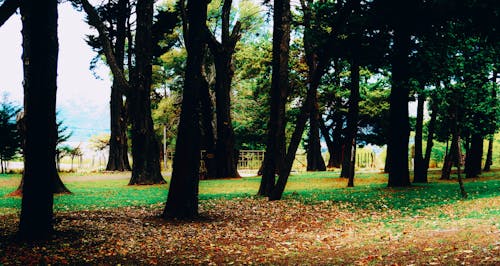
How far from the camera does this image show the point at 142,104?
Answer: 23.0 metres

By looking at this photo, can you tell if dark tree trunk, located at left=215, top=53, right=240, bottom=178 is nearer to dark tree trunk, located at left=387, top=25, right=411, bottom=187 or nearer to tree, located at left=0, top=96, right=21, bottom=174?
dark tree trunk, located at left=387, top=25, right=411, bottom=187

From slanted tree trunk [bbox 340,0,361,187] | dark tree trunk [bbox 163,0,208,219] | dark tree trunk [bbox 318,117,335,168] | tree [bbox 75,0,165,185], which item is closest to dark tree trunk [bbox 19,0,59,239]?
dark tree trunk [bbox 163,0,208,219]

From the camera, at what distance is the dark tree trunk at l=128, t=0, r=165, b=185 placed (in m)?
23.1

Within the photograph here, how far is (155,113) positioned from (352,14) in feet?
119

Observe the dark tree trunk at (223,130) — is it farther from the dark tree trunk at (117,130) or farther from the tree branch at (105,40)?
the dark tree trunk at (117,130)

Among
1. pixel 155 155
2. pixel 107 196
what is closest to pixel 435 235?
pixel 107 196

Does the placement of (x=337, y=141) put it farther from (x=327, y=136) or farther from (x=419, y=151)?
(x=419, y=151)

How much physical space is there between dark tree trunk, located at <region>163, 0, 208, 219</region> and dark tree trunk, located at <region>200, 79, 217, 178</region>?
1596cm

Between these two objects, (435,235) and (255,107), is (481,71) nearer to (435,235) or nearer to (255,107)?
(435,235)

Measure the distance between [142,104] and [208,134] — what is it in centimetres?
615

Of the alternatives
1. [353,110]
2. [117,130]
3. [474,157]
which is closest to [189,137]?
[353,110]

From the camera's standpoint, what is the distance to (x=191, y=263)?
26.2 feet

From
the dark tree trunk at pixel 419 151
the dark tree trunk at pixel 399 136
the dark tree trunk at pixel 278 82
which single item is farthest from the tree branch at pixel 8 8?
the dark tree trunk at pixel 419 151

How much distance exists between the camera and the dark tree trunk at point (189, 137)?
38.0 ft
